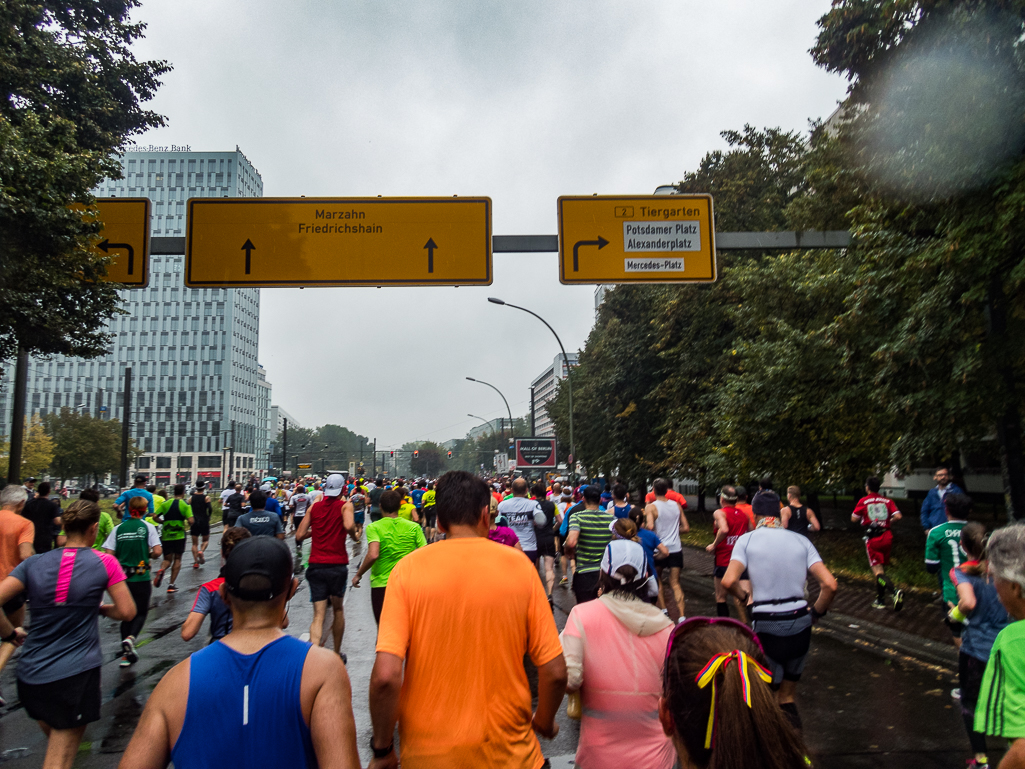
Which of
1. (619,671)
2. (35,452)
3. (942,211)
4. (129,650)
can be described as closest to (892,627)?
(942,211)

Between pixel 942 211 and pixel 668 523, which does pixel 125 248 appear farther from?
pixel 942 211

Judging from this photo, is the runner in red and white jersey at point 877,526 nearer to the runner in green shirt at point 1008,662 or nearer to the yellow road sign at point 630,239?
the yellow road sign at point 630,239

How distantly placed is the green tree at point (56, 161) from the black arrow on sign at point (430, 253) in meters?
4.19

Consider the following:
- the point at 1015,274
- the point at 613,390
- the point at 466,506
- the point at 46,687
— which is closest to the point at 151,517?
the point at 46,687

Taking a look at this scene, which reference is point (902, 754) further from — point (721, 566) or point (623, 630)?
point (721, 566)

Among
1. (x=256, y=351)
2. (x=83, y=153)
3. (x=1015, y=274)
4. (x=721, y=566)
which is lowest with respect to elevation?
(x=721, y=566)

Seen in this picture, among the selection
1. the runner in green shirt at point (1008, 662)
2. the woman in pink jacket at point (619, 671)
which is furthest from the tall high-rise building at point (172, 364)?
the runner in green shirt at point (1008, 662)

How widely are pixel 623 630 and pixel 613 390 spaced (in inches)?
1163

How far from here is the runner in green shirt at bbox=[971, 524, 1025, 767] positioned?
7.53 ft

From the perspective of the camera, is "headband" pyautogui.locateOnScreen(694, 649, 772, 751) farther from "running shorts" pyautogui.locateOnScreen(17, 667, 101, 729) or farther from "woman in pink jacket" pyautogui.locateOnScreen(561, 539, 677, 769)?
"running shorts" pyautogui.locateOnScreen(17, 667, 101, 729)

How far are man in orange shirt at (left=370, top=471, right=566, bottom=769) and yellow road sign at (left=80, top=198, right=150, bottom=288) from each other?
27.2 feet

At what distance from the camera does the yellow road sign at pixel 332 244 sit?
899 centimetres

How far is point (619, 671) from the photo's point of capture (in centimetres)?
318

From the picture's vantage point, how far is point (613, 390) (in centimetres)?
3253
